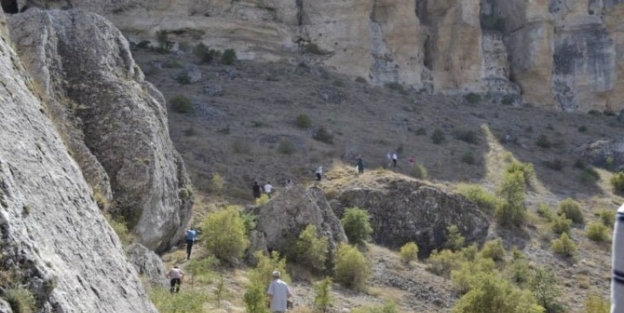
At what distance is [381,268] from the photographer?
16344mm

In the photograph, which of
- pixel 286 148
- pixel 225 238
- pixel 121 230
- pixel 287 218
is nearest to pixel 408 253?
pixel 287 218

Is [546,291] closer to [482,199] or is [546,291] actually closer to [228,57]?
[482,199]

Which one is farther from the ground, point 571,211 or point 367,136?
point 367,136

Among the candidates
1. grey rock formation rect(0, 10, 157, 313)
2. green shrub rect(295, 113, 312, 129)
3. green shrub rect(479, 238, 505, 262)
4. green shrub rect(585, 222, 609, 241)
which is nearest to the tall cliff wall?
green shrub rect(295, 113, 312, 129)

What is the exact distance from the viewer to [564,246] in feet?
67.1

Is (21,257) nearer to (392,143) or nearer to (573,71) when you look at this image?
(392,143)

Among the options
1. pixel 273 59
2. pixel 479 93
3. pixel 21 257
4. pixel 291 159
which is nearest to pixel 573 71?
pixel 479 93

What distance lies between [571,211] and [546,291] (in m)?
8.44

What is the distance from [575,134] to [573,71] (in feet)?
26.7

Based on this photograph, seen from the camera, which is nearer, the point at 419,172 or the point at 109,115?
the point at 109,115

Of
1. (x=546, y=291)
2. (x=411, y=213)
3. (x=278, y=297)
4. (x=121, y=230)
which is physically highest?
(x=121, y=230)

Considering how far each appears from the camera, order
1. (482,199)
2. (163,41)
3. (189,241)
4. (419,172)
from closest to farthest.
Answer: (189,241) → (482,199) → (419,172) → (163,41)

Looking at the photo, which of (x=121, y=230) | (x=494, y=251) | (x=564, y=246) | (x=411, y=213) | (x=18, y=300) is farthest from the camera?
(x=564, y=246)

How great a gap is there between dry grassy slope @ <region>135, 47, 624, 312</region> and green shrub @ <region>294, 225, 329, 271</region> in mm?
1378
